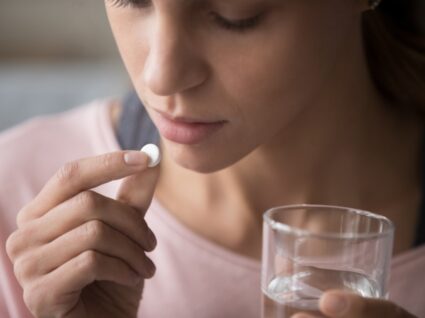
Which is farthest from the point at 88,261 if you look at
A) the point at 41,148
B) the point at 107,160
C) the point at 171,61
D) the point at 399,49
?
the point at 399,49

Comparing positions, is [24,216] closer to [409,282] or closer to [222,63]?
[222,63]

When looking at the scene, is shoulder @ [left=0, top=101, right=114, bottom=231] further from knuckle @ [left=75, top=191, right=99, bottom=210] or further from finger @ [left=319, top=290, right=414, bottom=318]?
finger @ [left=319, top=290, right=414, bottom=318]

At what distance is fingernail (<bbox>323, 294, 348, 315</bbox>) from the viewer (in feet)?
2.11

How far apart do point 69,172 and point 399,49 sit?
0.59 m

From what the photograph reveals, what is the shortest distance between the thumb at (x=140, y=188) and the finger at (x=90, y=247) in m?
0.04

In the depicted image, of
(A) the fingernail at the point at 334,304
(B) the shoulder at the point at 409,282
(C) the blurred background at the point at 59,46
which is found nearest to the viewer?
(A) the fingernail at the point at 334,304

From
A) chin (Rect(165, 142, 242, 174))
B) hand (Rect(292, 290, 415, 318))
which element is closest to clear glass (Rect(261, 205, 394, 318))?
hand (Rect(292, 290, 415, 318))

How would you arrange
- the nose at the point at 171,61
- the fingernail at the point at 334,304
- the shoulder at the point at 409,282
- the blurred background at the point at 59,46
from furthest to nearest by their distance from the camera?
1. the blurred background at the point at 59,46
2. the shoulder at the point at 409,282
3. the nose at the point at 171,61
4. the fingernail at the point at 334,304

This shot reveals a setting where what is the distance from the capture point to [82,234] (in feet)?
2.73

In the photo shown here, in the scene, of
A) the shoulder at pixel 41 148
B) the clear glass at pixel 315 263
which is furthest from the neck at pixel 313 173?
the clear glass at pixel 315 263

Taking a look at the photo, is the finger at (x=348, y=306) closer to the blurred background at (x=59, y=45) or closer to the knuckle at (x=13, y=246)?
the knuckle at (x=13, y=246)

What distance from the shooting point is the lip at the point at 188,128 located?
2.84 ft

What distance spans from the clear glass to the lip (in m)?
0.16

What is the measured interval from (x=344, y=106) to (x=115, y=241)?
1.54ft
